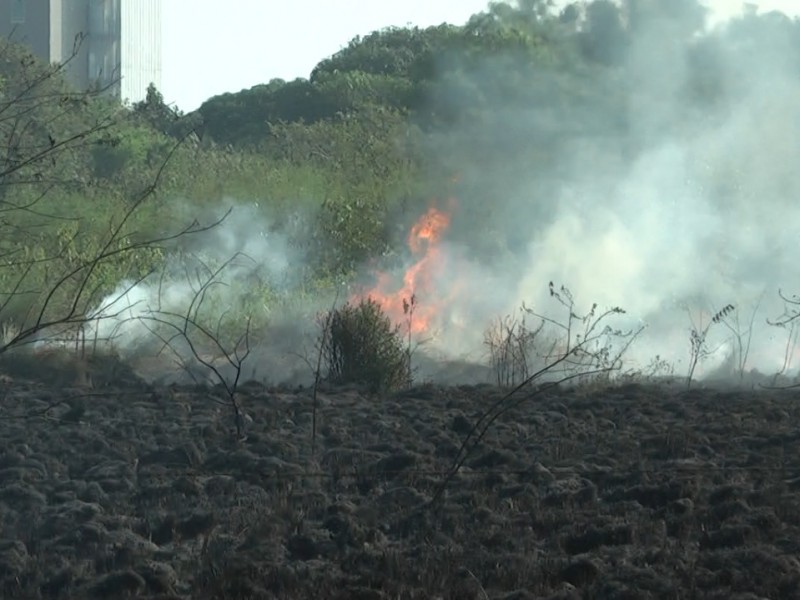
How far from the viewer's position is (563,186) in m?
26.2

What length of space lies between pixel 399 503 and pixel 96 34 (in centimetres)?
4096

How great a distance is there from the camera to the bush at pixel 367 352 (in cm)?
1639

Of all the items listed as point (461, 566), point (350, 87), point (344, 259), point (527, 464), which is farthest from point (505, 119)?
point (461, 566)

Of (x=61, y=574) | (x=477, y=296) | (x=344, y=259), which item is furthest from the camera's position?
(x=344, y=259)

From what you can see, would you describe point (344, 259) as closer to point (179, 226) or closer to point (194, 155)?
point (179, 226)

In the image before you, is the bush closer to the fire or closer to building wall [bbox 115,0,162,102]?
the fire

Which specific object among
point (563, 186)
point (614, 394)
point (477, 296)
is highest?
point (563, 186)

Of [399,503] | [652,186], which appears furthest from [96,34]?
[399,503]

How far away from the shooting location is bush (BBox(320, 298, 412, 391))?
53.8 feet

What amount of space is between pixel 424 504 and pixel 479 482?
72 cm

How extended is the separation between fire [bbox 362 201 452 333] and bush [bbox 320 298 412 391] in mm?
4426

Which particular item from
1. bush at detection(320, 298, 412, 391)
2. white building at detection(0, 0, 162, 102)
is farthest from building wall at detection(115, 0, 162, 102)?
bush at detection(320, 298, 412, 391)

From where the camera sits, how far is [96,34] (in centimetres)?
4803

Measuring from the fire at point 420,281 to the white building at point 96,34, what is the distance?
22.6m
